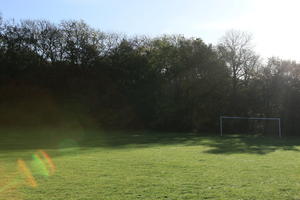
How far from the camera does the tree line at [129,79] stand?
30109mm

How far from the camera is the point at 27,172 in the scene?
7.94 metres

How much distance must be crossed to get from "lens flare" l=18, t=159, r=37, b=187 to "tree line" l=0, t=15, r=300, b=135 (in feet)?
74.3

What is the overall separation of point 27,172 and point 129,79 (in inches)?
1105

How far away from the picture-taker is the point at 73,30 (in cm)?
3541

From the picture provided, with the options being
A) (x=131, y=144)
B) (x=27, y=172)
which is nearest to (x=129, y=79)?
(x=131, y=144)

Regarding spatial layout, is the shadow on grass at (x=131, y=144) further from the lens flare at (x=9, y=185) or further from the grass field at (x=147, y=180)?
the lens flare at (x=9, y=185)

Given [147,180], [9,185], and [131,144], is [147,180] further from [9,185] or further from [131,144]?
[131,144]

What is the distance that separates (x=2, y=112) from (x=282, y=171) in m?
32.7

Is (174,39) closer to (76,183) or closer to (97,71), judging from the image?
(97,71)

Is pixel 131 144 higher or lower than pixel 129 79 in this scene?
lower

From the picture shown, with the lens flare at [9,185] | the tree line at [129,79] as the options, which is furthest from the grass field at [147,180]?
the tree line at [129,79]

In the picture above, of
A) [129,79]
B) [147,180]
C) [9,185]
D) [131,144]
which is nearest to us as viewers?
→ [9,185]

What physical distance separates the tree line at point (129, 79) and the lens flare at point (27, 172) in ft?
74.3

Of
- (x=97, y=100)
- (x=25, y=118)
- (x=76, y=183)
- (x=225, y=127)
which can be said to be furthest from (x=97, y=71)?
(x=76, y=183)
